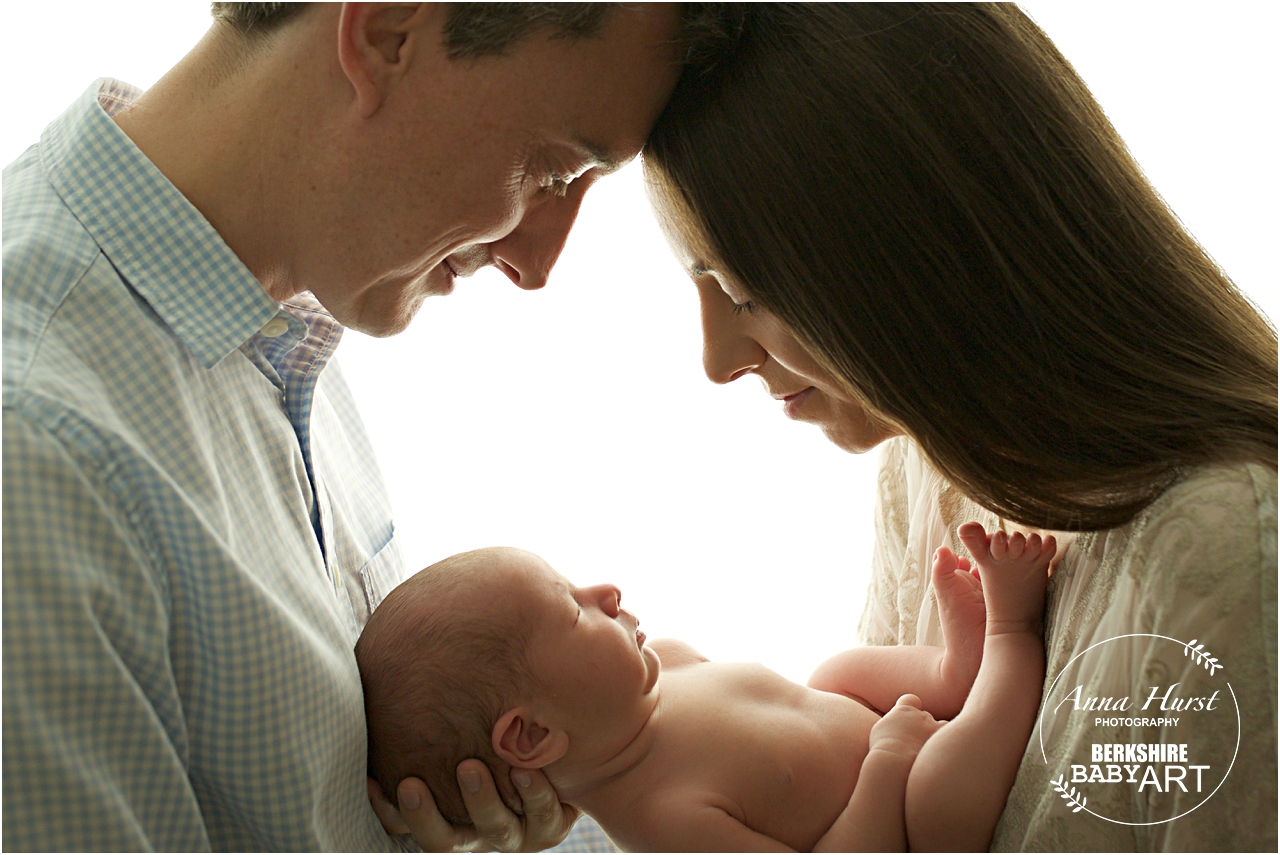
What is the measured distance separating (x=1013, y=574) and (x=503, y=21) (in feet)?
3.37

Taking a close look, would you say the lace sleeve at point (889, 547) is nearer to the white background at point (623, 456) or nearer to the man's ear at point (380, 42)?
the white background at point (623, 456)

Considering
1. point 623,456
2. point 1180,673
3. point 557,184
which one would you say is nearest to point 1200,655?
point 1180,673

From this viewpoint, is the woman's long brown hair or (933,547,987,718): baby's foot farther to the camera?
(933,547,987,718): baby's foot

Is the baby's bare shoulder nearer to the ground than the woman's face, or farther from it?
nearer to the ground

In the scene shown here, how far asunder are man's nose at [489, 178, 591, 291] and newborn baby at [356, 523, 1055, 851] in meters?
0.48

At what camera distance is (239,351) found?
1354 mm

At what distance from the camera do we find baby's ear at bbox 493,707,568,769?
1.41 meters

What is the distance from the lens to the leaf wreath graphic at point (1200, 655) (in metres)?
1.00

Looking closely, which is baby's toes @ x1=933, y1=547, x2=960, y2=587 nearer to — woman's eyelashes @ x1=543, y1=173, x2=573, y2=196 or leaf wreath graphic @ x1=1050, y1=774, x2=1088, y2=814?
leaf wreath graphic @ x1=1050, y1=774, x2=1088, y2=814

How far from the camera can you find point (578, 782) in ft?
5.01

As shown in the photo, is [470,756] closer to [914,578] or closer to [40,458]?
[40,458]

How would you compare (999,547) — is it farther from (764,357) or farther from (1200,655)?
(764,357)

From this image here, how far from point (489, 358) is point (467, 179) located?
1359 mm

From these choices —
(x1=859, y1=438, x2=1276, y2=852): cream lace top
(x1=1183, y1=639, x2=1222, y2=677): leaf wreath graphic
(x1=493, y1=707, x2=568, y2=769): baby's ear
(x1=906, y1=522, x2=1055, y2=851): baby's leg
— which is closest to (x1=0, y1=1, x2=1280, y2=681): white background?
(x1=493, y1=707, x2=568, y2=769): baby's ear
